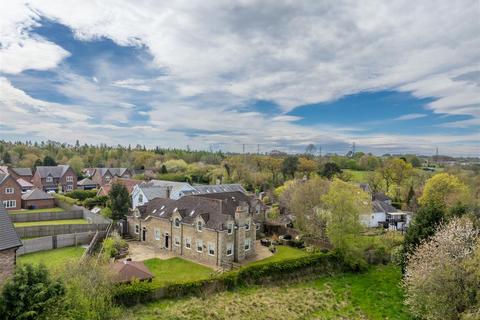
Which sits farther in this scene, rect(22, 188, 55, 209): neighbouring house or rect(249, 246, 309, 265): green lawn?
rect(22, 188, 55, 209): neighbouring house

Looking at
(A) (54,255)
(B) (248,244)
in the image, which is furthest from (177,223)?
(A) (54,255)

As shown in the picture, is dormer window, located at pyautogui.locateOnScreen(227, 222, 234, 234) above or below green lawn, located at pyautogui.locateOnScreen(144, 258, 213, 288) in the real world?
above

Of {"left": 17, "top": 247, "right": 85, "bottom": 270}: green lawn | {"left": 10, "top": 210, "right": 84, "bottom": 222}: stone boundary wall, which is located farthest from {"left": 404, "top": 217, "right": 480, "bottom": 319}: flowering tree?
{"left": 10, "top": 210, "right": 84, "bottom": 222}: stone boundary wall

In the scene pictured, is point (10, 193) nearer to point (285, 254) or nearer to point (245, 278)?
point (245, 278)

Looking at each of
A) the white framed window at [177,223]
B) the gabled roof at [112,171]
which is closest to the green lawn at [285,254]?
the white framed window at [177,223]

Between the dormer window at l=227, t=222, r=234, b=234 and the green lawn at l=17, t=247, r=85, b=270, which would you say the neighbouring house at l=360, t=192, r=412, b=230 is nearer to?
the dormer window at l=227, t=222, r=234, b=234

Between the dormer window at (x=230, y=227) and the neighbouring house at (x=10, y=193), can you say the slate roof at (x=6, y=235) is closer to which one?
the dormer window at (x=230, y=227)

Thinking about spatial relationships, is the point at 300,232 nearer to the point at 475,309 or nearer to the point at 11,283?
the point at 475,309
